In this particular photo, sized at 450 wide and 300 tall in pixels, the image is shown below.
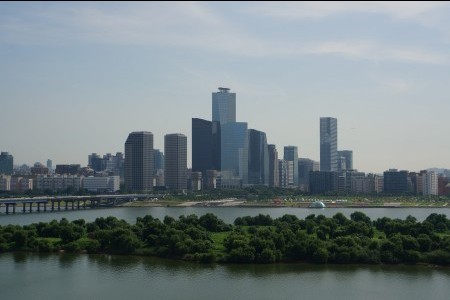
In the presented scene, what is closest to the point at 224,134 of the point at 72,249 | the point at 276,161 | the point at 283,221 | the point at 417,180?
the point at 276,161

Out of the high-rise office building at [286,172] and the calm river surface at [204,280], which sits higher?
the high-rise office building at [286,172]

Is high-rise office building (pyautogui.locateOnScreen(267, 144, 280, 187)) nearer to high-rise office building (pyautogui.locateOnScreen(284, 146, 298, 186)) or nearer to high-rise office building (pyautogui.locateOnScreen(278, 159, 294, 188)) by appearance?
high-rise office building (pyautogui.locateOnScreen(278, 159, 294, 188))

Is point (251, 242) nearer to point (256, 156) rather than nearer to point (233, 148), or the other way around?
point (233, 148)

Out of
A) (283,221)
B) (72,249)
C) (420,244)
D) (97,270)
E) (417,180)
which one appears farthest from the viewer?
(417,180)

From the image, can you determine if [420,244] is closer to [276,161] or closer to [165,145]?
[165,145]

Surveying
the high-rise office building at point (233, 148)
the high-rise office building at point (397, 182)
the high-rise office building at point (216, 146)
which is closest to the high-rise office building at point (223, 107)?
the high-rise office building at point (233, 148)

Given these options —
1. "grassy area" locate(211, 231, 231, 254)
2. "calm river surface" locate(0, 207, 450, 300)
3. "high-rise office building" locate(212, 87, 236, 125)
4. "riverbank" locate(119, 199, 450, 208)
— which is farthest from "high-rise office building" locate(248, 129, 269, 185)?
"calm river surface" locate(0, 207, 450, 300)

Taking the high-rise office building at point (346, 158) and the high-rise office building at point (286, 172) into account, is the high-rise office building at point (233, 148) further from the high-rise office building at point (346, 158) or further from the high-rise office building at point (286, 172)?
the high-rise office building at point (346, 158)
